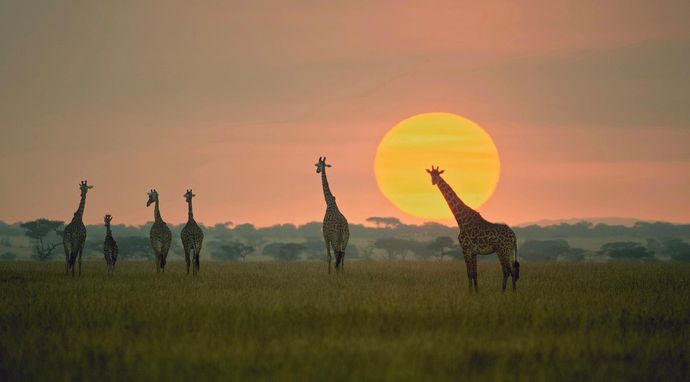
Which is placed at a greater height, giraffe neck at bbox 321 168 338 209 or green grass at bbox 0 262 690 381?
giraffe neck at bbox 321 168 338 209

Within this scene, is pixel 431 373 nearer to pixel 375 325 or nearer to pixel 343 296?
pixel 375 325

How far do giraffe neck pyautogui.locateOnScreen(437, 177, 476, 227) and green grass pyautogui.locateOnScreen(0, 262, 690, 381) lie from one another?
1.92 metres

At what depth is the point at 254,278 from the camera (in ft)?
94.3

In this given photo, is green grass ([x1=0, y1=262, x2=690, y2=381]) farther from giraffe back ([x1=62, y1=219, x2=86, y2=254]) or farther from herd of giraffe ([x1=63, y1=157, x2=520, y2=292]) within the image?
giraffe back ([x1=62, y1=219, x2=86, y2=254])

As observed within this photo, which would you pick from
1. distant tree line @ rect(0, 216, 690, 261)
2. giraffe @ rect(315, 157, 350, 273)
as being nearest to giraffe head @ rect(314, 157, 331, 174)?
giraffe @ rect(315, 157, 350, 273)

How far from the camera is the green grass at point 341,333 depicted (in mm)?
11195

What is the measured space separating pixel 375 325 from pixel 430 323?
1066mm

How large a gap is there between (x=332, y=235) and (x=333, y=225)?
357mm

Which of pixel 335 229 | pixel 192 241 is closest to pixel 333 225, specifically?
pixel 335 229

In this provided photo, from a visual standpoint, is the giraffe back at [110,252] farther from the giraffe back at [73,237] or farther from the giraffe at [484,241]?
the giraffe at [484,241]

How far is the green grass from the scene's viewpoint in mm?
11195

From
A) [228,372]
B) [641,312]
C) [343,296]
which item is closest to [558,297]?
[641,312]

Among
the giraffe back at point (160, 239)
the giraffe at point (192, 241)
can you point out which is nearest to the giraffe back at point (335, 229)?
the giraffe at point (192, 241)

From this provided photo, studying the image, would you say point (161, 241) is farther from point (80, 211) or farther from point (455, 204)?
point (455, 204)
